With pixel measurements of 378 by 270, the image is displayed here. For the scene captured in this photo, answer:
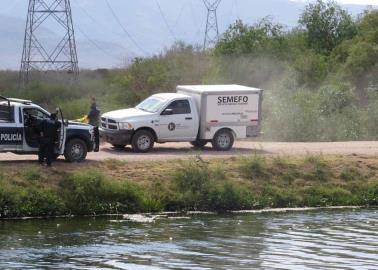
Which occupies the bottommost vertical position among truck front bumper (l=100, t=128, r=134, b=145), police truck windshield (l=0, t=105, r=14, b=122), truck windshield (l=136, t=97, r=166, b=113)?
truck front bumper (l=100, t=128, r=134, b=145)

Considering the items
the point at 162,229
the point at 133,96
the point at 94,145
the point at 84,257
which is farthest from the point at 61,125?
the point at 133,96

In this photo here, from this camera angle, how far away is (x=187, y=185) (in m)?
26.1

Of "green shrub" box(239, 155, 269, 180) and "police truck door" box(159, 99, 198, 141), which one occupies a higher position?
"police truck door" box(159, 99, 198, 141)

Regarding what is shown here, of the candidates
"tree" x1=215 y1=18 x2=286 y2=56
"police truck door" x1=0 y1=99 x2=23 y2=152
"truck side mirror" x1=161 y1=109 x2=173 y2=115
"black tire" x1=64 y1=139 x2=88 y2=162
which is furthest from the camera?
"tree" x1=215 y1=18 x2=286 y2=56

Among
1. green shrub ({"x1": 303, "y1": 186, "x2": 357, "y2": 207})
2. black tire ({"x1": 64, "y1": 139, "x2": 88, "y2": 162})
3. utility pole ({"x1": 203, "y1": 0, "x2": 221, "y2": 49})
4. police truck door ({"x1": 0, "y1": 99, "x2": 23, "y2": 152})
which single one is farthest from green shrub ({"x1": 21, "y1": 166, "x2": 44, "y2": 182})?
utility pole ({"x1": 203, "y1": 0, "x2": 221, "y2": 49})

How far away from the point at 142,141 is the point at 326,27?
32580 millimetres

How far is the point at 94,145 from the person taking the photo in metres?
27.2

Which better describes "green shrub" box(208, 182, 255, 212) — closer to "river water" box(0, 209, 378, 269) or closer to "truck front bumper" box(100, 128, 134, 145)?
"river water" box(0, 209, 378, 269)

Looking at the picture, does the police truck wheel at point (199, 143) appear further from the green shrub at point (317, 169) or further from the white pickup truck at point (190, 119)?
the green shrub at point (317, 169)

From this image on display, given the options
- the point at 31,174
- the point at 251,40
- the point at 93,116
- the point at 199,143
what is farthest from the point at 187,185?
the point at 251,40

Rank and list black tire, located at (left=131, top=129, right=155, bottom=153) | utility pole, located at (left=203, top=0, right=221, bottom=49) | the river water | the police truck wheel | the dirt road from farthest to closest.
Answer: utility pole, located at (left=203, top=0, right=221, bottom=49), the police truck wheel, black tire, located at (left=131, top=129, right=155, bottom=153), the dirt road, the river water

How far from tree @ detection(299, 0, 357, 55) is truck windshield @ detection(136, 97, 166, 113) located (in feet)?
98.3

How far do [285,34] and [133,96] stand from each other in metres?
11.7

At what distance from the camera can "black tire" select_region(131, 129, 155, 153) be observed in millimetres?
30188
